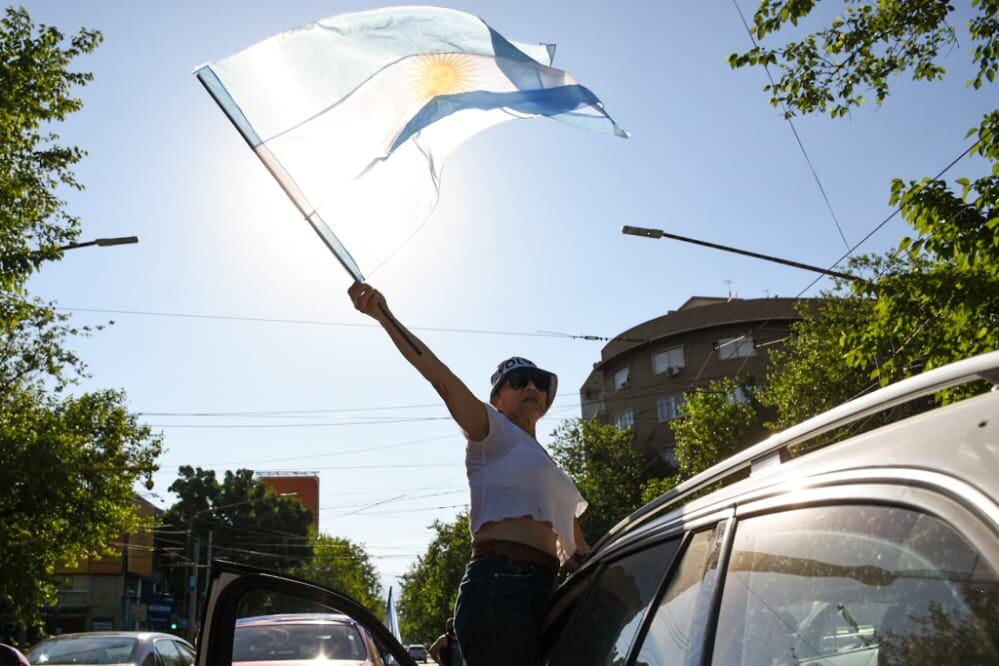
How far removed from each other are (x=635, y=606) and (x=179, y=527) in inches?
2824

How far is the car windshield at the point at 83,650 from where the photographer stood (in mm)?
11125

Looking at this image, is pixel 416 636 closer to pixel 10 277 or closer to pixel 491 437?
pixel 10 277

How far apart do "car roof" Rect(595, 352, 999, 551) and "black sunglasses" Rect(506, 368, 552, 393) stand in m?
1.57

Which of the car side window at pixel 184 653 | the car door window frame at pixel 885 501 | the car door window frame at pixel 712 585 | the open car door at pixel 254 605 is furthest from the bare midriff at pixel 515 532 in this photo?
the car side window at pixel 184 653

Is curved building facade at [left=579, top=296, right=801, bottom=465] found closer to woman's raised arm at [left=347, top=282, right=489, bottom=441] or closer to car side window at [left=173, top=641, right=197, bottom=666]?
car side window at [left=173, top=641, right=197, bottom=666]

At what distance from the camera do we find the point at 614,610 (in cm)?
258

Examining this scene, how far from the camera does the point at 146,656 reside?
1134cm

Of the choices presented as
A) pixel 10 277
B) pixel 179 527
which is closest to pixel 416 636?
pixel 179 527

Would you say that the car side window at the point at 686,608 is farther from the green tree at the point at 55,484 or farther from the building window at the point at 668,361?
the building window at the point at 668,361

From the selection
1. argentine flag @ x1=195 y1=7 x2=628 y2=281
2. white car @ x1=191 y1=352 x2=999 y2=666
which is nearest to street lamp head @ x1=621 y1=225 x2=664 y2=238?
argentine flag @ x1=195 y1=7 x2=628 y2=281

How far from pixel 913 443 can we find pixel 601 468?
48245 millimetres

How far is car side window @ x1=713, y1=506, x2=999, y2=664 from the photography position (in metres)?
1.18

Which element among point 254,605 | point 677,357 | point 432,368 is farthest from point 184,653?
point 677,357

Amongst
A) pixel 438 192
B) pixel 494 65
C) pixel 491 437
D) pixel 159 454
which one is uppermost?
pixel 159 454
